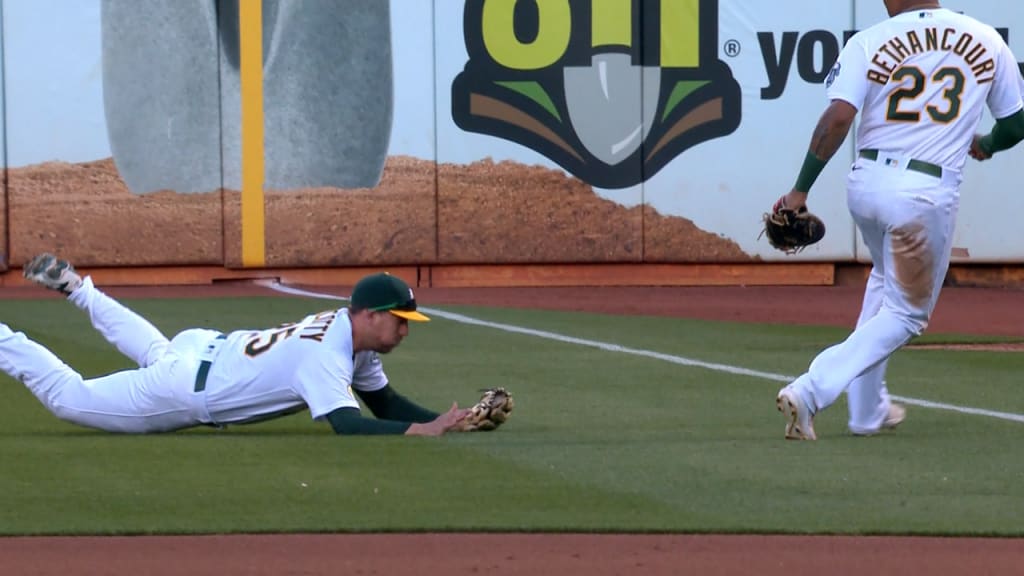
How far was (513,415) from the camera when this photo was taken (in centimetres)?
857

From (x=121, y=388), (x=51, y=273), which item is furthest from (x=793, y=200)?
(x=51, y=273)

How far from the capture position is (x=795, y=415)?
24.2ft

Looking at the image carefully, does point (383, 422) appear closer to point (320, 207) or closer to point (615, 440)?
point (615, 440)

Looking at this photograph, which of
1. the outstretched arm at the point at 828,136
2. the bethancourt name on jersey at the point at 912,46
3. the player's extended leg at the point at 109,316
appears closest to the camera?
the outstretched arm at the point at 828,136

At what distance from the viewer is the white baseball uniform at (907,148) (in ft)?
23.6

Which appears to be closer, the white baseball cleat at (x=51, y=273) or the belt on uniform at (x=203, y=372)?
the belt on uniform at (x=203, y=372)

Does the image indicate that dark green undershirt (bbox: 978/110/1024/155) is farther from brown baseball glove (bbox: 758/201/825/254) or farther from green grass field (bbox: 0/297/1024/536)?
green grass field (bbox: 0/297/1024/536)

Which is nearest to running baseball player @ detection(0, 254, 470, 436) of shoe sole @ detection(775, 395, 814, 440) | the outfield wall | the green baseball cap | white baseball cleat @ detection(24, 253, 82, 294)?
the green baseball cap

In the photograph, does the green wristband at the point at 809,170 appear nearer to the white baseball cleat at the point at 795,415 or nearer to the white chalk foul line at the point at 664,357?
the white baseball cleat at the point at 795,415

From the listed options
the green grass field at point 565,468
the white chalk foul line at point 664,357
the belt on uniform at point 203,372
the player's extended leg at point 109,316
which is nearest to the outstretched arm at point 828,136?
the green grass field at point 565,468

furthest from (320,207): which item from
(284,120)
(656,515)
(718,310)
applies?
(656,515)

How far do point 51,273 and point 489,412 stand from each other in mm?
2186

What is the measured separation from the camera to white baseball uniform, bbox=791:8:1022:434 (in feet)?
23.6

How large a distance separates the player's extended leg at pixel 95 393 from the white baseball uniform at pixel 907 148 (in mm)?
2599
